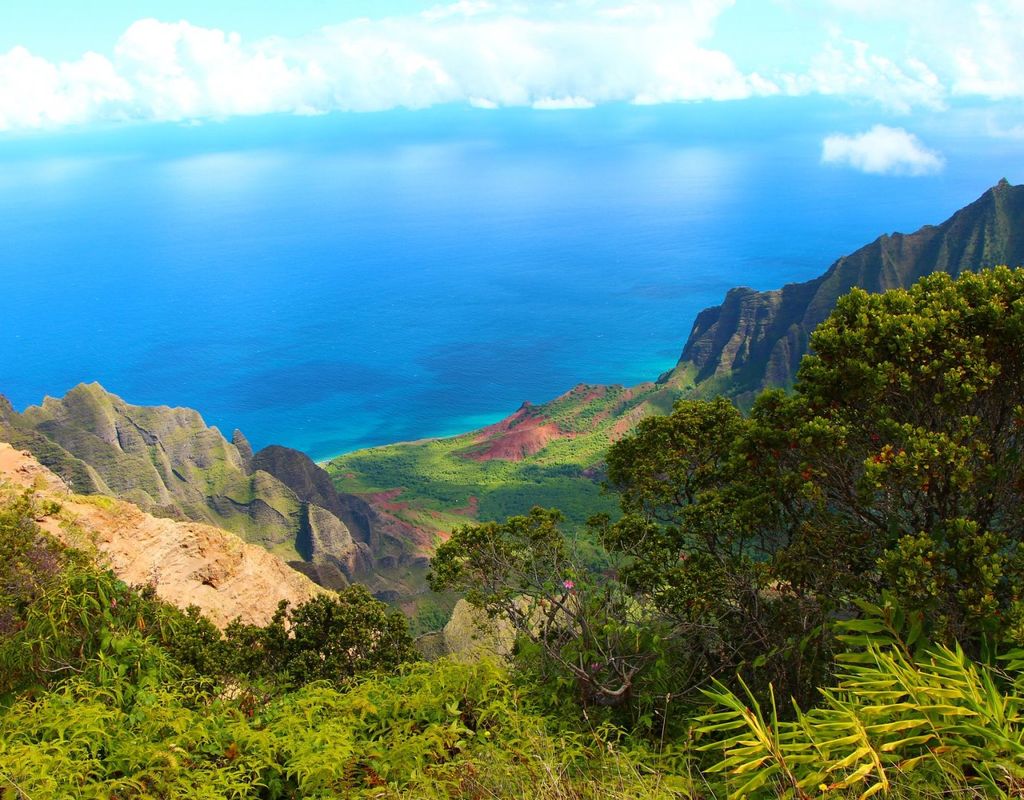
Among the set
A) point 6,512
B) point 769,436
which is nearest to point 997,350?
point 769,436

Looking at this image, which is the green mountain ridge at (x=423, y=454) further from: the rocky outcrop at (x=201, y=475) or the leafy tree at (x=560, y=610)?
the leafy tree at (x=560, y=610)

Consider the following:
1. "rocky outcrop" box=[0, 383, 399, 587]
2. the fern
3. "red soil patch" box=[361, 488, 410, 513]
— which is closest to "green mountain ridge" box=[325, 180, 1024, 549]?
"red soil patch" box=[361, 488, 410, 513]

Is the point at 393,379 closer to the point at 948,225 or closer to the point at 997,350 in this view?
the point at 948,225

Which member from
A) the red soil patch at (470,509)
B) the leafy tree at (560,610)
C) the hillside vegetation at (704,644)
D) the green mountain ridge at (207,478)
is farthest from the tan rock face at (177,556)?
the red soil patch at (470,509)

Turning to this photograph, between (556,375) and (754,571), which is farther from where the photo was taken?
(556,375)

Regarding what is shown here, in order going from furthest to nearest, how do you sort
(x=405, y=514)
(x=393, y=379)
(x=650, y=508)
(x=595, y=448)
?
(x=393, y=379) < (x=595, y=448) < (x=405, y=514) < (x=650, y=508)

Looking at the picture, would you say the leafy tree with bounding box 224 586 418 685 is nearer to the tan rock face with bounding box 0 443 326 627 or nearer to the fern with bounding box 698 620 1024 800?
the tan rock face with bounding box 0 443 326 627
